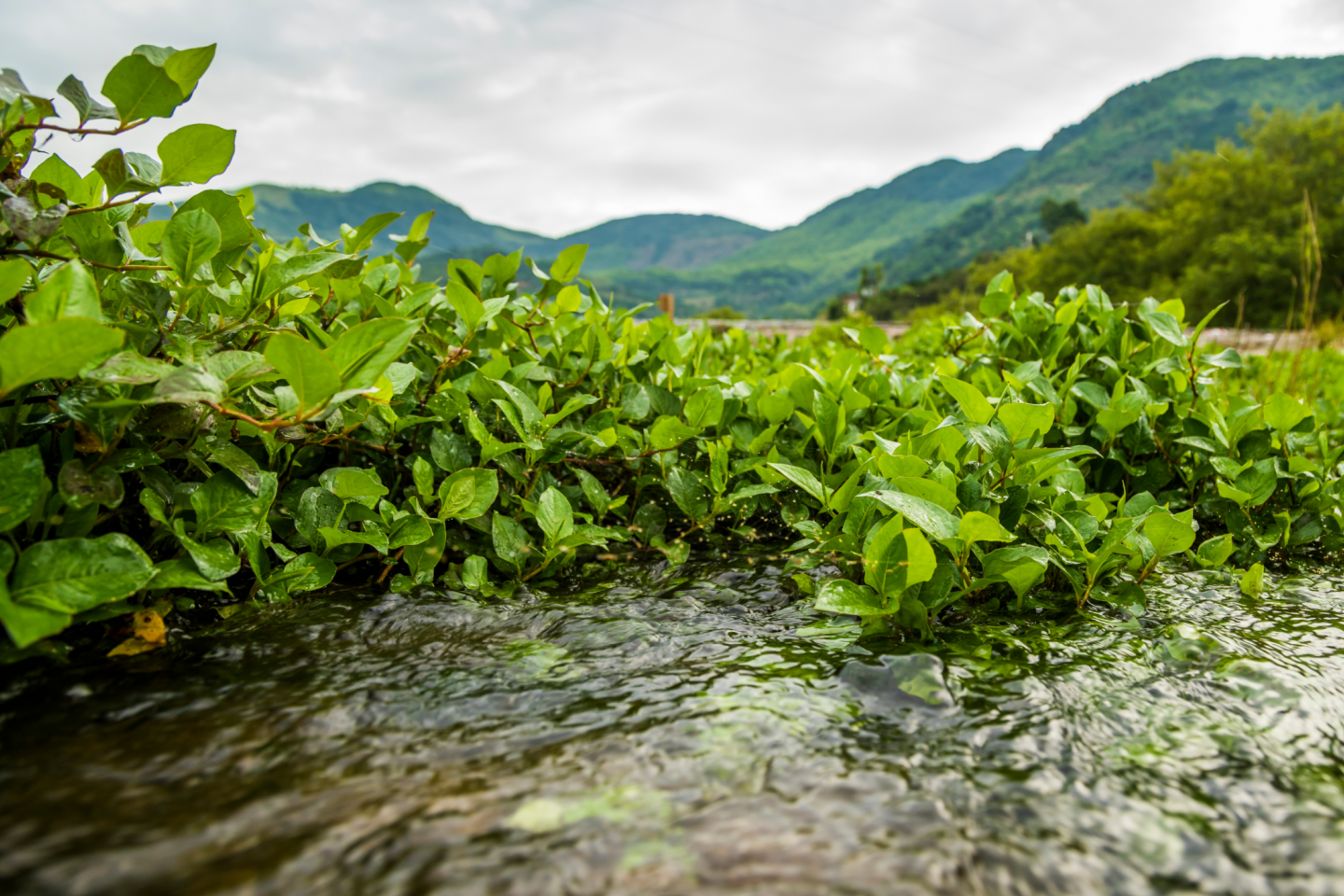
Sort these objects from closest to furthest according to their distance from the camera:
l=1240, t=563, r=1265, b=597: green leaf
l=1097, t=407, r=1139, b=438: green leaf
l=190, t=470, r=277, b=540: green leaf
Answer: l=190, t=470, r=277, b=540: green leaf → l=1240, t=563, r=1265, b=597: green leaf → l=1097, t=407, r=1139, b=438: green leaf

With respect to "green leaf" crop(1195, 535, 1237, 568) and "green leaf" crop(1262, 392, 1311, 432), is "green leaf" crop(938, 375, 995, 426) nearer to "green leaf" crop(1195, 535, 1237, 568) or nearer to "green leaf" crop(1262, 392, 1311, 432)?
"green leaf" crop(1195, 535, 1237, 568)

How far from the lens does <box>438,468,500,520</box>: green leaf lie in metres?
1.84

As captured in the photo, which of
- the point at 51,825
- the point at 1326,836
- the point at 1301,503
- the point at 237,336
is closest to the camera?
the point at 51,825

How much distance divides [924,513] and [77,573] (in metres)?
1.52

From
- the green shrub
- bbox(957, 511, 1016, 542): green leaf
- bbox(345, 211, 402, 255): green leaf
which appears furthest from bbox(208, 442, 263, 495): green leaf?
bbox(957, 511, 1016, 542): green leaf

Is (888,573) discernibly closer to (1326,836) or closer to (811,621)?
(811,621)

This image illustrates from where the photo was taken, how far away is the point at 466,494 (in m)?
1.86

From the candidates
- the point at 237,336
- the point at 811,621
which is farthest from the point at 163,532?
the point at 811,621

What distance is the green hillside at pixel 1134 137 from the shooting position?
393 feet

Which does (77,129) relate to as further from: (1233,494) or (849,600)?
(1233,494)

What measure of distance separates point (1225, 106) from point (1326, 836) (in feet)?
575

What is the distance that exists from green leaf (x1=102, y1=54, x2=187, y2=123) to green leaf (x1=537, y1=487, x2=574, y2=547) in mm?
1125

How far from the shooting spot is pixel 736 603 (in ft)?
6.29

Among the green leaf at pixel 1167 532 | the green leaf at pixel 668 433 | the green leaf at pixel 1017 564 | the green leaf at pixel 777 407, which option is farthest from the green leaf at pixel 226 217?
the green leaf at pixel 1167 532
